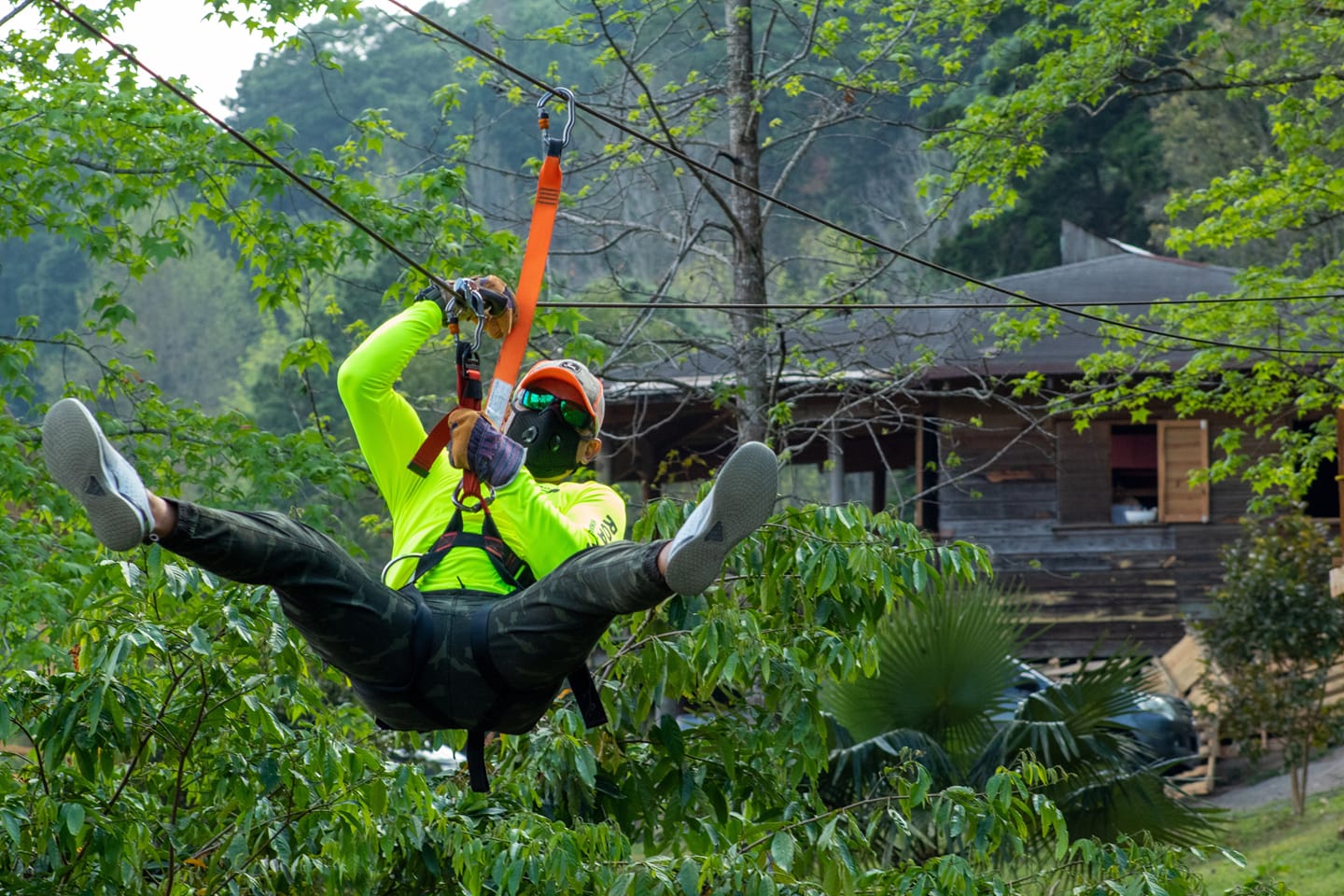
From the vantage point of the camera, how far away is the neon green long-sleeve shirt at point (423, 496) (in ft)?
14.6

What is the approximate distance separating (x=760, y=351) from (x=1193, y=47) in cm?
454

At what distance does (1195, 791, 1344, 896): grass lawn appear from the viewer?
12.6 m

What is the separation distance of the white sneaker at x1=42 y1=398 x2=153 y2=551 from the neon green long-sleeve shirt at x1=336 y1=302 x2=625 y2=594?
33.6 inches

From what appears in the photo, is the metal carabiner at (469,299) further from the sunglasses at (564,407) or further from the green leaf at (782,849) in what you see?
the green leaf at (782,849)

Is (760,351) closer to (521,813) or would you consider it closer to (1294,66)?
(1294,66)

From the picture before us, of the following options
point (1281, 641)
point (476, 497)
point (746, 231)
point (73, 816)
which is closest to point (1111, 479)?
point (1281, 641)

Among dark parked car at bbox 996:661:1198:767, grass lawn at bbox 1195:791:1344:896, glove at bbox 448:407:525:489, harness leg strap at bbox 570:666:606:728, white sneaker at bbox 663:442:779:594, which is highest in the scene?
glove at bbox 448:407:525:489

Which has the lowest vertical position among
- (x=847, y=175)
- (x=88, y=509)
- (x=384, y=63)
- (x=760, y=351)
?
(x=88, y=509)

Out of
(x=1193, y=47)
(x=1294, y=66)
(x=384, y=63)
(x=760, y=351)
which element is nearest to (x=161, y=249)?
(x=760, y=351)

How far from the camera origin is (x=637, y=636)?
6.25 meters

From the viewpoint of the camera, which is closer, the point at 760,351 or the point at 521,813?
the point at 521,813

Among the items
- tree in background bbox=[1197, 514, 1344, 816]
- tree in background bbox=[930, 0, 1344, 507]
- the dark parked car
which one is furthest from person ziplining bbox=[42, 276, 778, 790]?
the dark parked car

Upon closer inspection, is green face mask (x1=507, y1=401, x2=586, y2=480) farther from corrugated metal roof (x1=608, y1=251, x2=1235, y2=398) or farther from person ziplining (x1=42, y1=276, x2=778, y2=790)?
corrugated metal roof (x1=608, y1=251, x2=1235, y2=398)

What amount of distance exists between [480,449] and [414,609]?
0.47m
